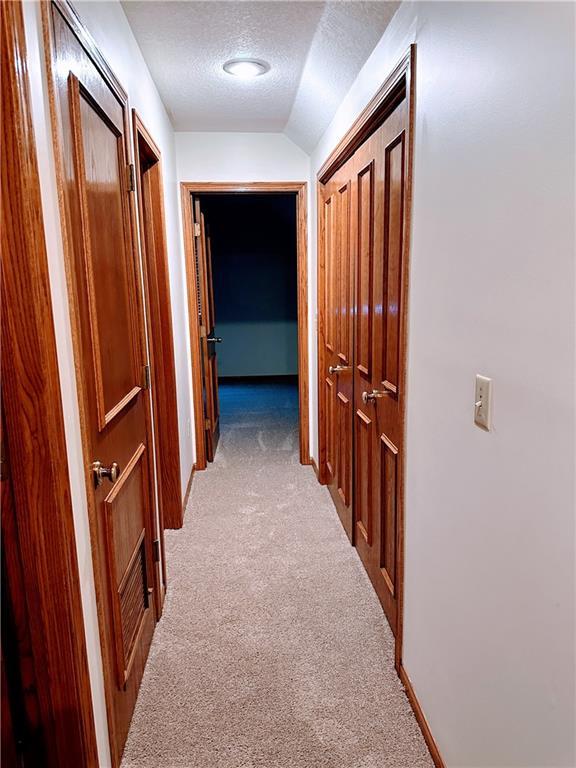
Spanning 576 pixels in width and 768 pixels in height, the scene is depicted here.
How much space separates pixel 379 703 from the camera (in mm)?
1641

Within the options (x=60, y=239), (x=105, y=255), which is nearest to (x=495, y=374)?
(x=60, y=239)

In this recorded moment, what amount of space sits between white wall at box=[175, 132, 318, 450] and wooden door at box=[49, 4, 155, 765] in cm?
167

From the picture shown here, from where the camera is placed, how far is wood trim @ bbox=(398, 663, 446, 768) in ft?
4.58

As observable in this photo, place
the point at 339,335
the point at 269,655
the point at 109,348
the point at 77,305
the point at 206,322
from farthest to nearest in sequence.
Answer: the point at 206,322 → the point at 339,335 → the point at 269,655 → the point at 109,348 → the point at 77,305

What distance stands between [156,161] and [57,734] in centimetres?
228

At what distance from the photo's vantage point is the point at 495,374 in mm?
1015

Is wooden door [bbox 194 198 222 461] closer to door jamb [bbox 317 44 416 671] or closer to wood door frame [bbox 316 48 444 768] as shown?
door jamb [bbox 317 44 416 671]

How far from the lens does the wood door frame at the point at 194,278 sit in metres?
3.36

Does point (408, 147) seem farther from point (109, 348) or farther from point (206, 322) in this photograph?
point (206, 322)

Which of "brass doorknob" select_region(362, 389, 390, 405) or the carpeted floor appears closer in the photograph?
the carpeted floor

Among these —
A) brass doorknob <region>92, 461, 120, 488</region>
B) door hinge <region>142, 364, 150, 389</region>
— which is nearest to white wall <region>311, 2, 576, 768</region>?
brass doorknob <region>92, 461, 120, 488</region>

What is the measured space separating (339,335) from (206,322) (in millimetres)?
1343

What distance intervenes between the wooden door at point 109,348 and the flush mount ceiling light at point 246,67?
2.37 ft

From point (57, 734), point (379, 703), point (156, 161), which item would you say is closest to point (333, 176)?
point (156, 161)
